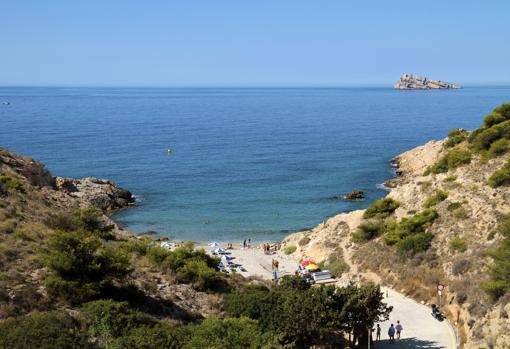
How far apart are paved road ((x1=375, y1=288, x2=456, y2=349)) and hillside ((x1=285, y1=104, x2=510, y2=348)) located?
683mm

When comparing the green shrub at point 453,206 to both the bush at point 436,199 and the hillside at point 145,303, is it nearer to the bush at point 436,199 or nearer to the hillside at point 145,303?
the bush at point 436,199

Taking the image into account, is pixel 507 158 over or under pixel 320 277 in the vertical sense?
over

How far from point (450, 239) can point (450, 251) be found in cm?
110

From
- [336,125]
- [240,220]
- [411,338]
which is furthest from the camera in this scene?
[336,125]

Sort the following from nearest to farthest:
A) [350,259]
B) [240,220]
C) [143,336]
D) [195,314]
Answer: [143,336], [195,314], [350,259], [240,220]

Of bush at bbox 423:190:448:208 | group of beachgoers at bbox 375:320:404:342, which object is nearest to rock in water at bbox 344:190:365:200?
bush at bbox 423:190:448:208

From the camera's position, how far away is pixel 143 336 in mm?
13688

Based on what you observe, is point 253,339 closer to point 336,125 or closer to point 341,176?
point 341,176

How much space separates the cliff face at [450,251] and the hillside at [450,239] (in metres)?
0.05

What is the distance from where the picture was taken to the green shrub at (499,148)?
33.0m

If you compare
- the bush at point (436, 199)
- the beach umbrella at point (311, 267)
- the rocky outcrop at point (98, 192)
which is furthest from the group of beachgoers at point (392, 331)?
the rocky outcrop at point (98, 192)

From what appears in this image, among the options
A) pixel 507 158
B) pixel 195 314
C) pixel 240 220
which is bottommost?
pixel 240 220

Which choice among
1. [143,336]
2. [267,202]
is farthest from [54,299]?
[267,202]

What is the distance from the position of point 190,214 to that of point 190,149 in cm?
3858
